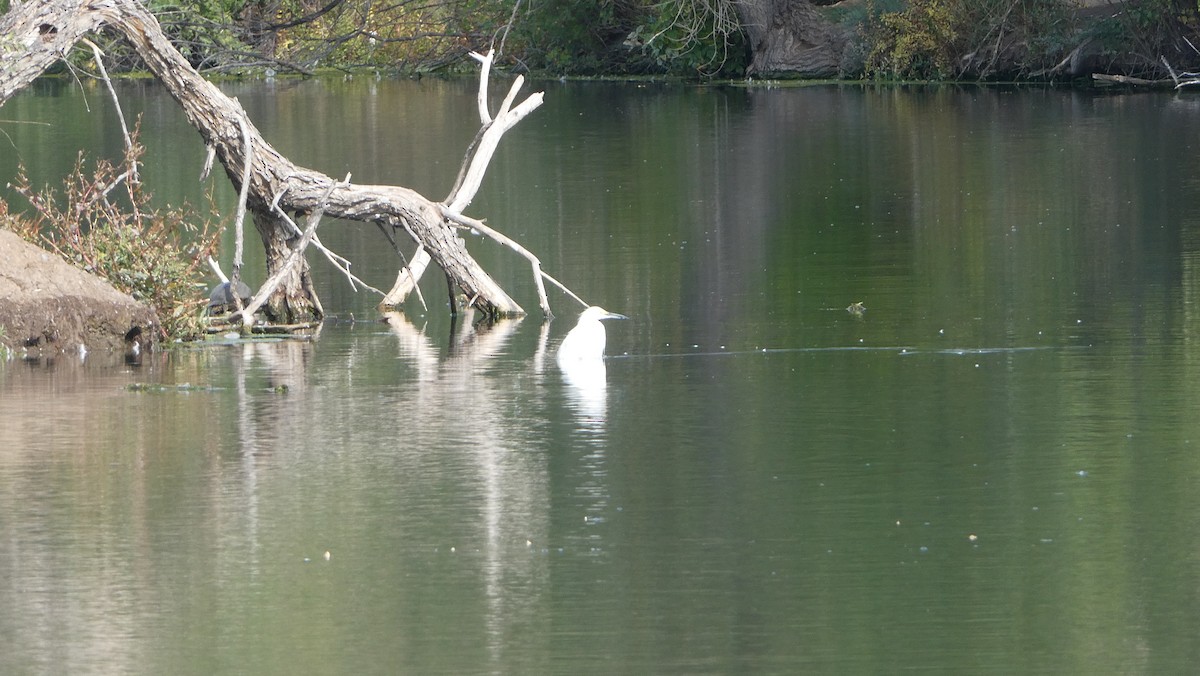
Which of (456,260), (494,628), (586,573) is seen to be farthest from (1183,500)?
(456,260)

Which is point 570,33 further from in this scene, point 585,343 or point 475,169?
point 585,343

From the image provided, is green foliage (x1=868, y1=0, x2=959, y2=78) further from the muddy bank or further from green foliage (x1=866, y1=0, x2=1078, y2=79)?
the muddy bank

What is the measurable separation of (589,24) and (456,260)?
1648 inches

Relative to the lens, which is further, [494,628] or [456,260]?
[456,260]

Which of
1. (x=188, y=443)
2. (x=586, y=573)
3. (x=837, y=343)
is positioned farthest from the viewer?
(x=837, y=343)

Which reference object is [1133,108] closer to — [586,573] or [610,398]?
[610,398]

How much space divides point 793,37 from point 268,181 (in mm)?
37653

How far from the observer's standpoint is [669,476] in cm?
870

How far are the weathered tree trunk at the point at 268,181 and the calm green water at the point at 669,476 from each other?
23.5 inches

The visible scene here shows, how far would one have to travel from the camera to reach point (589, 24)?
182ft

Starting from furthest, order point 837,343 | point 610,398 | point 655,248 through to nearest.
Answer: point 655,248
point 837,343
point 610,398

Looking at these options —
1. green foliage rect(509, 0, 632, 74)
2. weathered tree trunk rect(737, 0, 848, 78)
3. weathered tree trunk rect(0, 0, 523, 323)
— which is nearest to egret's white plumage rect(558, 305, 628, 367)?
weathered tree trunk rect(0, 0, 523, 323)

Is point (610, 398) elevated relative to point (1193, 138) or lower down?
lower down

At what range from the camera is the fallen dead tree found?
1375cm
